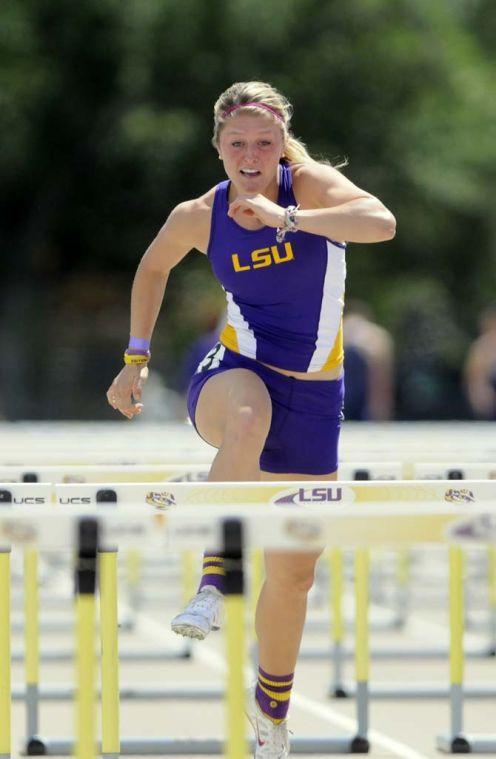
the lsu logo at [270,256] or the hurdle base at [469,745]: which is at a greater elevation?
the lsu logo at [270,256]

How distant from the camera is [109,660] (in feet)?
17.5

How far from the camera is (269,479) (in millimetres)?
5938

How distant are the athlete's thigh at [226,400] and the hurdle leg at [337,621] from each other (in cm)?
210

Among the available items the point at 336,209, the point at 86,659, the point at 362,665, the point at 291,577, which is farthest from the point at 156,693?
the point at 86,659

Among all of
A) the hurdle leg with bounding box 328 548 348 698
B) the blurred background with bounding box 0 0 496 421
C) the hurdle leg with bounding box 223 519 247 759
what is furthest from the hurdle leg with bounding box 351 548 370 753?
the blurred background with bounding box 0 0 496 421

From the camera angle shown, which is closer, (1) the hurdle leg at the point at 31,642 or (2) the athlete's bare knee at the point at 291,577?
(2) the athlete's bare knee at the point at 291,577

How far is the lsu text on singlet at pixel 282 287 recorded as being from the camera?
5.77 metres

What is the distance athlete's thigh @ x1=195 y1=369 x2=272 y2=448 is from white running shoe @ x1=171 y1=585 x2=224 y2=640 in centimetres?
61

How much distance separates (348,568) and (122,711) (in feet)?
21.1

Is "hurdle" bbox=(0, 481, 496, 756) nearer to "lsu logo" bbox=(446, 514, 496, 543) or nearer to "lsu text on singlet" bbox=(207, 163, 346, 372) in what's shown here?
"lsu logo" bbox=(446, 514, 496, 543)

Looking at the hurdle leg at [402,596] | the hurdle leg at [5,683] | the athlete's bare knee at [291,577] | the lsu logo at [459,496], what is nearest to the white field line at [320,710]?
the athlete's bare knee at [291,577]

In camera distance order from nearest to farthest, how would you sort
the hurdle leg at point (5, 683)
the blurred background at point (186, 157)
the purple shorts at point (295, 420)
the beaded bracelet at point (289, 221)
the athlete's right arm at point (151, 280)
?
the hurdle leg at point (5, 683) < the beaded bracelet at point (289, 221) < the purple shorts at point (295, 420) < the athlete's right arm at point (151, 280) < the blurred background at point (186, 157)

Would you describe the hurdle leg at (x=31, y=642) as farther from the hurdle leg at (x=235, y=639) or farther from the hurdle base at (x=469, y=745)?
the hurdle leg at (x=235, y=639)

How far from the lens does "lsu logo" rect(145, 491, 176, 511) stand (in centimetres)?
540
